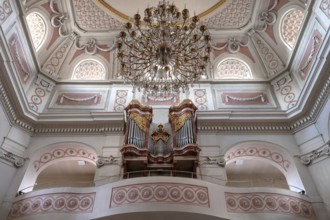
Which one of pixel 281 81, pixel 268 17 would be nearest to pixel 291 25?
pixel 268 17

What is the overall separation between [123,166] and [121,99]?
10.0 feet

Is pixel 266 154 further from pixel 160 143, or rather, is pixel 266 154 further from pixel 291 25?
pixel 291 25

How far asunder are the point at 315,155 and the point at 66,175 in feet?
27.4

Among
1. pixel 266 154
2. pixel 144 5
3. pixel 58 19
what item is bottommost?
pixel 266 154

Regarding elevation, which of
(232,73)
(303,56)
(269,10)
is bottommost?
(303,56)

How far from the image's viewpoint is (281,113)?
9.11m

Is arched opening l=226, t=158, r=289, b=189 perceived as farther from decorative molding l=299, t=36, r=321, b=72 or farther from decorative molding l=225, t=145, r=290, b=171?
decorative molding l=299, t=36, r=321, b=72

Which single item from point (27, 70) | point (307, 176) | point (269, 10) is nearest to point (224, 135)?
point (307, 176)

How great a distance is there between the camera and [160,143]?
329 inches

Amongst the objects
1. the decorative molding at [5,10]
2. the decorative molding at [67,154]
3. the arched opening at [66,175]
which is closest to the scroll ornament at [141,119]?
the decorative molding at [67,154]

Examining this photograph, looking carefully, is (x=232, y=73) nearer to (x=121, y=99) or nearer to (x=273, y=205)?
(x=121, y=99)

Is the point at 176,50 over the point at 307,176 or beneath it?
over

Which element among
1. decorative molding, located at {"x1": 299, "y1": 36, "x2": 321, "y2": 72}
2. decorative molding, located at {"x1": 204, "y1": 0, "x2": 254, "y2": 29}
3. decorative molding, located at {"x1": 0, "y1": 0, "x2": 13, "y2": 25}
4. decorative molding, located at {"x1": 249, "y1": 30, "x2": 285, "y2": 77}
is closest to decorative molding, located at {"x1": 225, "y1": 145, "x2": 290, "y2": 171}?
decorative molding, located at {"x1": 299, "y1": 36, "x2": 321, "y2": 72}

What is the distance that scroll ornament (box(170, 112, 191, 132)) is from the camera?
332 inches
